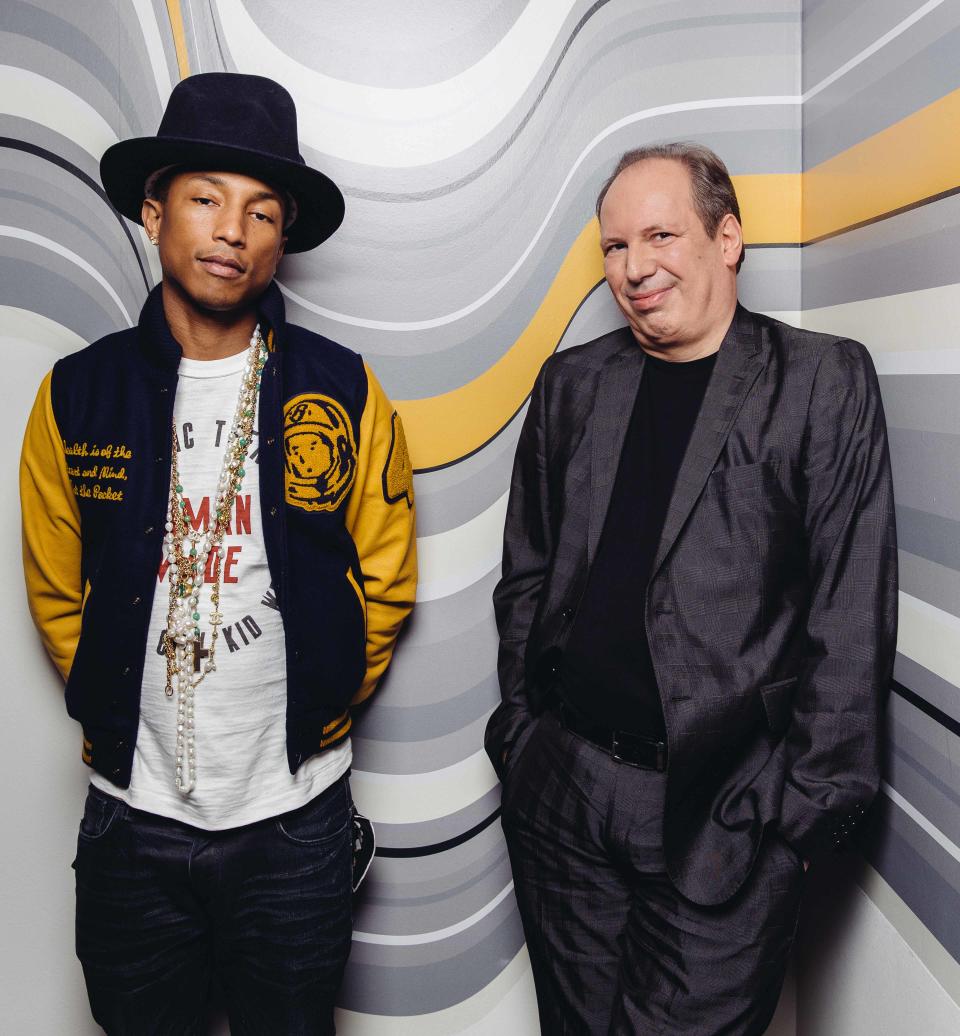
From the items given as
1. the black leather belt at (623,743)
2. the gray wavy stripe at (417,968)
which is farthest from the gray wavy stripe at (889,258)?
the gray wavy stripe at (417,968)

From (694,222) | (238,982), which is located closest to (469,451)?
(694,222)

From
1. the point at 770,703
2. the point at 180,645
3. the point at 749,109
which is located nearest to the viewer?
the point at 770,703

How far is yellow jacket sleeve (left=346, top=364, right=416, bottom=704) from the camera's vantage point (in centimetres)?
167

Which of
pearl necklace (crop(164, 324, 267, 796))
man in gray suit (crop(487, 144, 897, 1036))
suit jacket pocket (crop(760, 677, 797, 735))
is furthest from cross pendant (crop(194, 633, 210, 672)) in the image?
suit jacket pocket (crop(760, 677, 797, 735))

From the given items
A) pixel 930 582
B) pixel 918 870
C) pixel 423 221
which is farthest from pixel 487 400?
pixel 918 870

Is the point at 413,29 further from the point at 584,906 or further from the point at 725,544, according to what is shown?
the point at 584,906

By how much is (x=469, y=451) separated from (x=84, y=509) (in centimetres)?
81

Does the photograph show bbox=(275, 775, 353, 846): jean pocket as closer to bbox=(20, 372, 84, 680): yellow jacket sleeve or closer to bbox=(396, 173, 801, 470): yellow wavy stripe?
bbox=(20, 372, 84, 680): yellow jacket sleeve

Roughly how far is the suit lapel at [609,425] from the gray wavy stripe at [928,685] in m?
0.55

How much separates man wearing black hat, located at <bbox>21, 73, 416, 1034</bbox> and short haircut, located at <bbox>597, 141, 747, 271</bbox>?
0.62 meters

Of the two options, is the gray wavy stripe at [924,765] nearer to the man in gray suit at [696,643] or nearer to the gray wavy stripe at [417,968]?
the man in gray suit at [696,643]

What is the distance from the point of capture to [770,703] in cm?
140

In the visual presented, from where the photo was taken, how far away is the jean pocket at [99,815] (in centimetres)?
154

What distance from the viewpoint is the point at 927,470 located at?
137 cm
